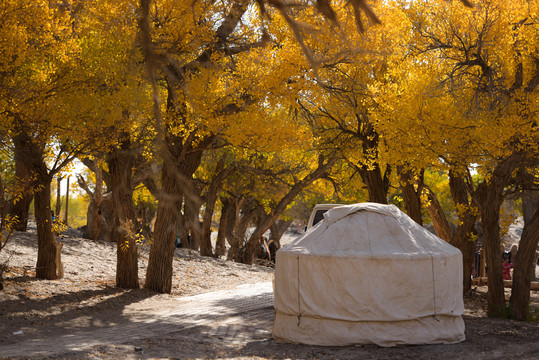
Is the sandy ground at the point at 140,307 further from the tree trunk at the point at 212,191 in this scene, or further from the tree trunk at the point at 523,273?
the tree trunk at the point at 212,191

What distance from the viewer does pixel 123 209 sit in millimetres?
12266

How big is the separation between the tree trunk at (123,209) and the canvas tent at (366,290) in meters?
4.55

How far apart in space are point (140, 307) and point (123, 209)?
237cm

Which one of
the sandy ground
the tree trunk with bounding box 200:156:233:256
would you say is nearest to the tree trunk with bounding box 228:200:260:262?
the tree trunk with bounding box 200:156:233:256

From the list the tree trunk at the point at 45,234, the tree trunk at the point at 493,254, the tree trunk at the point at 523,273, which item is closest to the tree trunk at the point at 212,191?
the tree trunk at the point at 45,234

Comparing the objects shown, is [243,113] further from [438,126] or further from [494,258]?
[494,258]

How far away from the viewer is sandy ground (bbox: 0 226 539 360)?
290 inches

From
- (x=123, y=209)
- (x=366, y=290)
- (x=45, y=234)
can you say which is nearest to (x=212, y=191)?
(x=123, y=209)

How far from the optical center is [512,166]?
1021 centimetres

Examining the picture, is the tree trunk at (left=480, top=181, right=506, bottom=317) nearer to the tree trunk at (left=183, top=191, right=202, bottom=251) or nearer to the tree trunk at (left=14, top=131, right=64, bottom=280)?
the tree trunk at (left=183, top=191, right=202, bottom=251)

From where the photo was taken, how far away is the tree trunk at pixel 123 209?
39.6 feet

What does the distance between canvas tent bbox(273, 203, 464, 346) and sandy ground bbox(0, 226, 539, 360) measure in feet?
0.75

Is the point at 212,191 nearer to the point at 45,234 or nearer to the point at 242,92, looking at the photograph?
the point at 45,234

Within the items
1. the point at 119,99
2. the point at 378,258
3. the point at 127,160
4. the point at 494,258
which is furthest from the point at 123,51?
the point at 494,258
